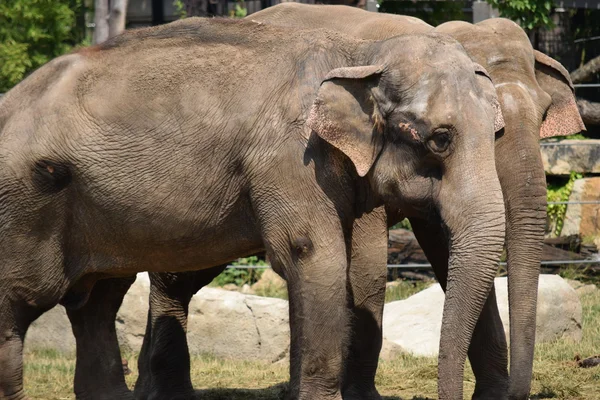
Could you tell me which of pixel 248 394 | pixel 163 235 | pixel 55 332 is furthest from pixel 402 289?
pixel 163 235

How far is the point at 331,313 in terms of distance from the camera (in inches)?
200

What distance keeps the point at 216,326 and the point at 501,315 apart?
1.80 metres

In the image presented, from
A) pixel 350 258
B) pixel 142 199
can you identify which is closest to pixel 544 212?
pixel 350 258

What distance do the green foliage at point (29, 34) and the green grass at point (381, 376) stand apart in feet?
16.9

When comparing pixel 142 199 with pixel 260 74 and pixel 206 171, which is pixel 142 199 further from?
pixel 260 74

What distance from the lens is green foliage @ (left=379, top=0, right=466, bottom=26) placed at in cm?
1254

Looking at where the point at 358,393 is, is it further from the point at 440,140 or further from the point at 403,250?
the point at 403,250

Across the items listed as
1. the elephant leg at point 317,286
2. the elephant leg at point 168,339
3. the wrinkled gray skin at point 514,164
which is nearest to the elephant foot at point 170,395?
the elephant leg at point 168,339

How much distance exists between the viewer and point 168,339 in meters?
6.65

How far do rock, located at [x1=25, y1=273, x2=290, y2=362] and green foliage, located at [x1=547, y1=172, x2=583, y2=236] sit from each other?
3.46 metres

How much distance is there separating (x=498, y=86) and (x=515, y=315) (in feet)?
3.63

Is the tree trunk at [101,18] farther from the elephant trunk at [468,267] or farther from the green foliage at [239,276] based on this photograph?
the elephant trunk at [468,267]

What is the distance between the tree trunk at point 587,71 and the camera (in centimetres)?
1196

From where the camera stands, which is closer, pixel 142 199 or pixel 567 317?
pixel 142 199
